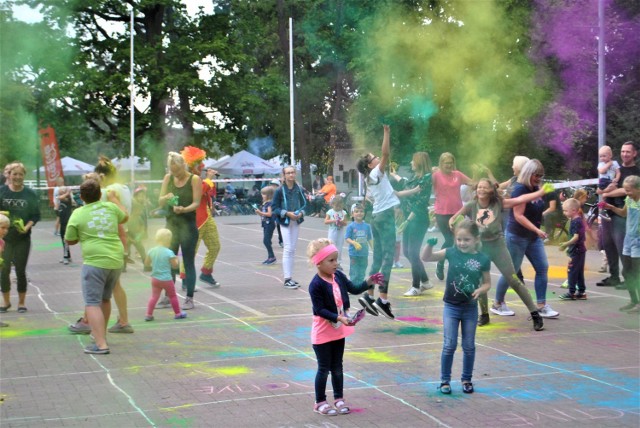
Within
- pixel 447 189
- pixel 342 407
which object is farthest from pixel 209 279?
pixel 342 407

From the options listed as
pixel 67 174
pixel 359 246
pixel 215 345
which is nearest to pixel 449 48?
pixel 359 246

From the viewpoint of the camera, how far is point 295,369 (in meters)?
7.58

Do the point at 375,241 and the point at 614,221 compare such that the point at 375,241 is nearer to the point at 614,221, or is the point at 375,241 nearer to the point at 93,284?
the point at 614,221

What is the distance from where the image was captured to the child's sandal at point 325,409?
6.14 m

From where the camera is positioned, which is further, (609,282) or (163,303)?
(609,282)

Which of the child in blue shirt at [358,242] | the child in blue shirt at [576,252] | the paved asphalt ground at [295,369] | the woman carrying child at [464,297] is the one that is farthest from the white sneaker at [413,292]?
the woman carrying child at [464,297]

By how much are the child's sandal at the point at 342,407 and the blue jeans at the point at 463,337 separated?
90cm

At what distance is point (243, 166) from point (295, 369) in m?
34.8

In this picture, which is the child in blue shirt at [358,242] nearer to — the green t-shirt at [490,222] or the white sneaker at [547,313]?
the green t-shirt at [490,222]

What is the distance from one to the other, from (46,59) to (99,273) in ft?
19.1

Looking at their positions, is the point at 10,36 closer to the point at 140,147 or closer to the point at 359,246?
the point at 359,246

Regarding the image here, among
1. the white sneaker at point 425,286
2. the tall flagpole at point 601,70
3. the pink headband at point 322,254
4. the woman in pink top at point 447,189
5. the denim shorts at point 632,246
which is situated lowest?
the white sneaker at point 425,286

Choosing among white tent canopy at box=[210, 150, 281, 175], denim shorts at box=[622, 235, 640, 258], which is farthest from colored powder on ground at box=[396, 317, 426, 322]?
white tent canopy at box=[210, 150, 281, 175]

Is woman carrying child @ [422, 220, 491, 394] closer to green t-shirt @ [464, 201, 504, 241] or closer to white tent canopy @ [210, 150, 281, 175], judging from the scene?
green t-shirt @ [464, 201, 504, 241]
